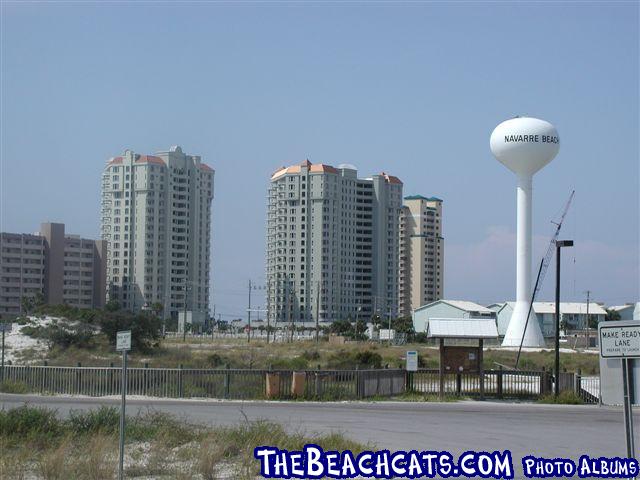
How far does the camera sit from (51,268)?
14638 centimetres

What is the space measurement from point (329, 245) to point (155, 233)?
3093cm

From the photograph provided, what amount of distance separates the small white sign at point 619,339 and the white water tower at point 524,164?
7714 cm

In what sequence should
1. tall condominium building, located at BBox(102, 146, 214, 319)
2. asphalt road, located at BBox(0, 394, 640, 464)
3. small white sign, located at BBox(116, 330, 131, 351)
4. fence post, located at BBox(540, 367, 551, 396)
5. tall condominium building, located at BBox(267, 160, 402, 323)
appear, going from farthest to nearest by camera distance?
tall condominium building, located at BBox(267, 160, 402, 323), tall condominium building, located at BBox(102, 146, 214, 319), fence post, located at BBox(540, 367, 551, 396), asphalt road, located at BBox(0, 394, 640, 464), small white sign, located at BBox(116, 330, 131, 351)

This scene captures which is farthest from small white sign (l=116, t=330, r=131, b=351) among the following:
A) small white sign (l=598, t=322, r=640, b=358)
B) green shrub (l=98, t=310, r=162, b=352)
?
green shrub (l=98, t=310, r=162, b=352)

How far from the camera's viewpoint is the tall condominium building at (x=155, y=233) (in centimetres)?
16975

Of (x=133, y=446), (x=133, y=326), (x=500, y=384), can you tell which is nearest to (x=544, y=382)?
(x=500, y=384)

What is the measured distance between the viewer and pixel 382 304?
185375 mm

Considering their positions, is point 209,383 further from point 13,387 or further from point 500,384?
point 500,384

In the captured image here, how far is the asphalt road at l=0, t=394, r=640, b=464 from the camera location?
20.2 meters

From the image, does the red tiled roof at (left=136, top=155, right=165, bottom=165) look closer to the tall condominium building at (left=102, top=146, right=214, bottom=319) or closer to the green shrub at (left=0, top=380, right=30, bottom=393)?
the tall condominium building at (left=102, top=146, right=214, bottom=319)

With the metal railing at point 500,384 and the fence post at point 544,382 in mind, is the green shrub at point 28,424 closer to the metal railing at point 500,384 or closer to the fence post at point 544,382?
the metal railing at point 500,384

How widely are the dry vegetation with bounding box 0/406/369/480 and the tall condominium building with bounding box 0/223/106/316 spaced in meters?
122

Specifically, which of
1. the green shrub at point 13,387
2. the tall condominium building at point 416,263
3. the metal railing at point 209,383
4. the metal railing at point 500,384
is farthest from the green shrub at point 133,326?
the tall condominium building at point 416,263

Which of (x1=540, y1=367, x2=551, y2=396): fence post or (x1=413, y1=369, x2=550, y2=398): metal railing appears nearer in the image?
(x1=413, y1=369, x2=550, y2=398): metal railing
